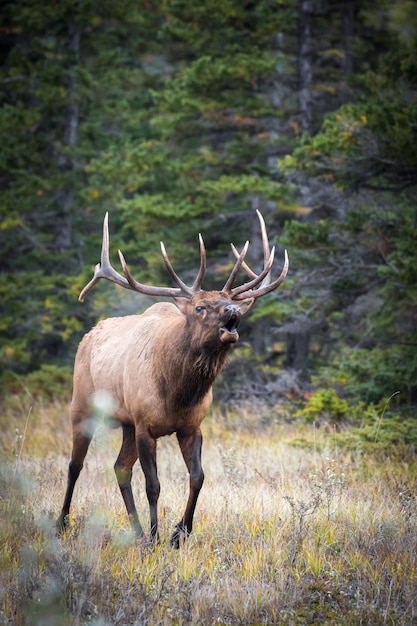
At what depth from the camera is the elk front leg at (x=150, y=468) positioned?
240 inches

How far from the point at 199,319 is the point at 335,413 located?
475 cm

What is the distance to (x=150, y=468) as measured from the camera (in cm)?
614

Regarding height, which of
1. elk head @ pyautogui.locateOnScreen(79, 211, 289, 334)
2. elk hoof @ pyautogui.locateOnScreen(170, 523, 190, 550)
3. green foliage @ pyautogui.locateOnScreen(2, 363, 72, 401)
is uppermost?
elk head @ pyautogui.locateOnScreen(79, 211, 289, 334)

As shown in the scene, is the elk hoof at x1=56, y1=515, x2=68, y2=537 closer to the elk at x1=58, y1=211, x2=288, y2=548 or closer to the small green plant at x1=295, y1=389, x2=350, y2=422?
the elk at x1=58, y1=211, x2=288, y2=548

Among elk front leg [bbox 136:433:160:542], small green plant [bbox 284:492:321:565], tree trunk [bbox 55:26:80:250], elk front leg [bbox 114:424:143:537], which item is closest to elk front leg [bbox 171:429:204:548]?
elk front leg [bbox 136:433:160:542]

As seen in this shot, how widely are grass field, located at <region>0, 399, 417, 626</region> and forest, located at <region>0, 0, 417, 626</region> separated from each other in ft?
0.07

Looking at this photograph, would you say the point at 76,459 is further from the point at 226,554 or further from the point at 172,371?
the point at 226,554

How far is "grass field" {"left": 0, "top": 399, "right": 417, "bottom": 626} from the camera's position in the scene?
4.66m

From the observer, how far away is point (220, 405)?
13.5 meters

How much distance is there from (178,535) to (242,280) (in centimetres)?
810

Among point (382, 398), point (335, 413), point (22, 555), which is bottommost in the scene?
point (335, 413)

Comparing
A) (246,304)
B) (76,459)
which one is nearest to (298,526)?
(246,304)

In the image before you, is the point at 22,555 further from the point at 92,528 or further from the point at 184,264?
the point at 184,264

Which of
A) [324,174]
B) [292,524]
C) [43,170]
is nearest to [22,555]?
[292,524]
